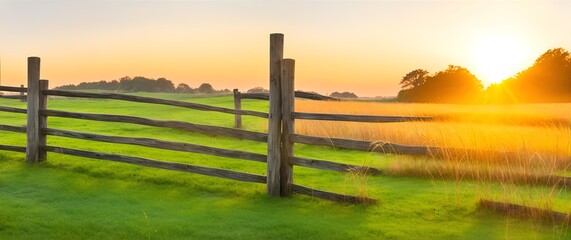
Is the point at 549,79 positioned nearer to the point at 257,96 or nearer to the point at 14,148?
the point at 257,96

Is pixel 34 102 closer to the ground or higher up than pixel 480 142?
higher up

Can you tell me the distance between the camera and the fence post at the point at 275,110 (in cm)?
673

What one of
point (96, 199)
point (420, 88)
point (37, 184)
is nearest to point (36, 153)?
point (37, 184)

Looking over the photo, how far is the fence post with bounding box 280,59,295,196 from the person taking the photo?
6676mm

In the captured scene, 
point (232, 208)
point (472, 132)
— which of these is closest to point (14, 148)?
point (232, 208)

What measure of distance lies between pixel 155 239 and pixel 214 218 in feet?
2.66

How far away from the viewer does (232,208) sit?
632 centimetres

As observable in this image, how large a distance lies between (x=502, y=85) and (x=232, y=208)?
31643 millimetres

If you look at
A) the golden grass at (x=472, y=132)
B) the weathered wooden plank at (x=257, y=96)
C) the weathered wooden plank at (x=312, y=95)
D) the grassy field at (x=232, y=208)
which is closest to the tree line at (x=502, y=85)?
the golden grass at (x=472, y=132)

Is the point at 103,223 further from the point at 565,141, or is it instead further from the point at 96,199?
the point at 565,141

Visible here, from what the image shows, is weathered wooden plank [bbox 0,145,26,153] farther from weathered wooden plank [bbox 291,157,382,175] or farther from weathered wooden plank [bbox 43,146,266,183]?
weathered wooden plank [bbox 291,157,382,175]

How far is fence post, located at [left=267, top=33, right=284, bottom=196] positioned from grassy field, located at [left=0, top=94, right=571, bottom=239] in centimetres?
37

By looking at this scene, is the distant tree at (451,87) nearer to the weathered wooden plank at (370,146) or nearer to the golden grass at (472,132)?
the golden grass at (472,132)

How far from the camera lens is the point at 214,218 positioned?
589 cm
